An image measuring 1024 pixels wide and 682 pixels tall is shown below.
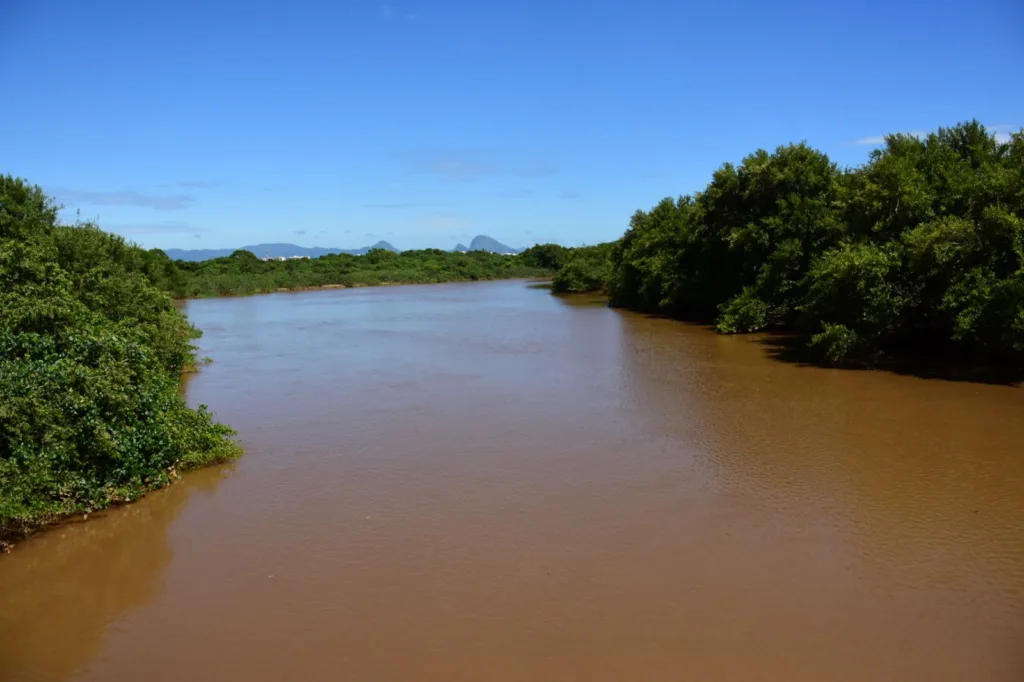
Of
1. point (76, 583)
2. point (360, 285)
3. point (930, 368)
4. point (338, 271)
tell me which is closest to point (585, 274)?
point (360, 285)

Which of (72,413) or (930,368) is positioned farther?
(930,368)

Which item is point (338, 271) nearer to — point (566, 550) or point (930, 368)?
point (930, 368)

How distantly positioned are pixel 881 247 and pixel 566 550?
41.7 feet

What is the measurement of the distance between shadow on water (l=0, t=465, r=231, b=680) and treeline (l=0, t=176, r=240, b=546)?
13.0 inches

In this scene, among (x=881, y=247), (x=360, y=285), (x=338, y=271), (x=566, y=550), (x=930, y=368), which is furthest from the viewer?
(x=338, y=271)

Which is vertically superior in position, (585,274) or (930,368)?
(585,274)

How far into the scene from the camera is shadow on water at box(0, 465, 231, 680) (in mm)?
5633

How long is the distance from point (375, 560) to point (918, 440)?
7996mm

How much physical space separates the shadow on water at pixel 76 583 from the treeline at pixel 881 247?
13.6 metres

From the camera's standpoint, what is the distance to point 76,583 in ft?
22.0

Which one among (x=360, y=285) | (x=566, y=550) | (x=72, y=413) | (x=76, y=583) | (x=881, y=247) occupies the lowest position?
(x=76, y=583)

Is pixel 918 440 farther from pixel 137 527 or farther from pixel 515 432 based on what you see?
pixel 137 527

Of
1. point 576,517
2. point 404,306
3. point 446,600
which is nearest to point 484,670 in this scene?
point 446,600

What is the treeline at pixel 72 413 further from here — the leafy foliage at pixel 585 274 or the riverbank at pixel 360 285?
the riverbank at pixel 360 285
